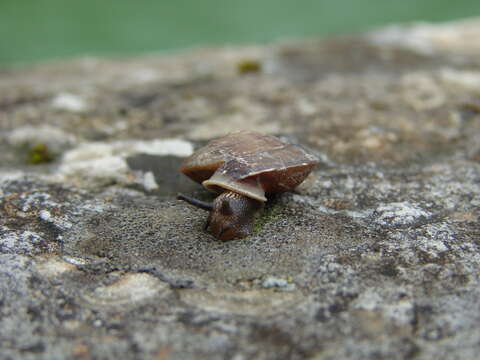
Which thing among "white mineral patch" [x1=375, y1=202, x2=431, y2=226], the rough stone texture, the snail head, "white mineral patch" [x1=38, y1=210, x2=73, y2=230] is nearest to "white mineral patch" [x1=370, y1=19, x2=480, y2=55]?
the rough stone texture

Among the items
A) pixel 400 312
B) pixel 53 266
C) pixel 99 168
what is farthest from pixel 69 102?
pixel 400 312

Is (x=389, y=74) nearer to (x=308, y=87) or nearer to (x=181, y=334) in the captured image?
(x=308, y=87)

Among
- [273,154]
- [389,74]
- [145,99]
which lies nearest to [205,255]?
[273,154]

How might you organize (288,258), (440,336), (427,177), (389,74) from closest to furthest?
(440,336) < (288,258) < (427,177) < (389,74)

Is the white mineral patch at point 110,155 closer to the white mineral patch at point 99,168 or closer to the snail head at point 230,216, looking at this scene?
the white mineral patch at point 99,168

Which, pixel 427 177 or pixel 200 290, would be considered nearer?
pixel 200 290
